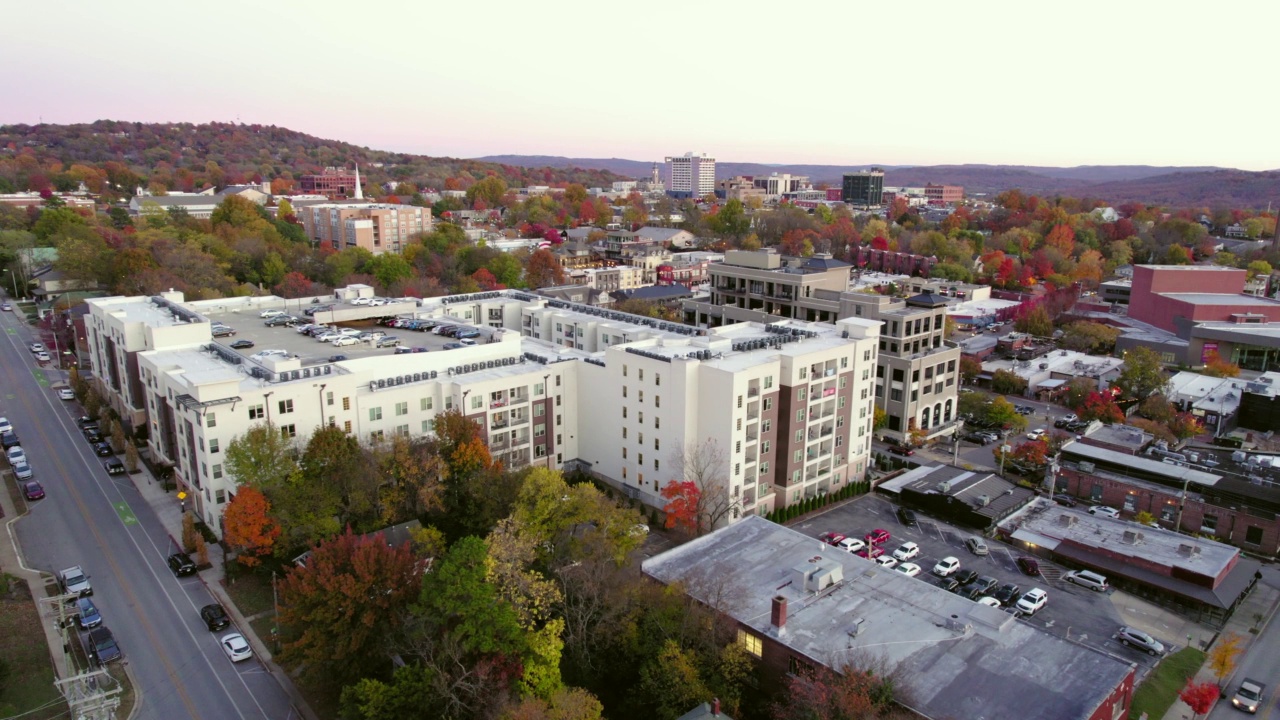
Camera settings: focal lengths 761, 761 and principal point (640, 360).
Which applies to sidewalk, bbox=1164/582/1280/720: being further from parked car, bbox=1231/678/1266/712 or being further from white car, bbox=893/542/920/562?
white car, bbox=893/542/920/562

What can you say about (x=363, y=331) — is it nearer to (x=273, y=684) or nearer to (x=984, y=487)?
(x=273, y=684)

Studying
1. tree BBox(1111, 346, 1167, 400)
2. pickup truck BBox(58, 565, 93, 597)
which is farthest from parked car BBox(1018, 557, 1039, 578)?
pickup truck BBox(58, 565, 93, 597)

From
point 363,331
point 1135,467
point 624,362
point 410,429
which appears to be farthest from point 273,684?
point 1135,467

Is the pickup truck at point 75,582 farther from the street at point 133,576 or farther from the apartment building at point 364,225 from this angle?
the apartment building at point 364,225

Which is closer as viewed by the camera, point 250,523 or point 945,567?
point 250,523

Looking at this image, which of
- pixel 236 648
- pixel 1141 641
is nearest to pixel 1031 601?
pixel 1141 641

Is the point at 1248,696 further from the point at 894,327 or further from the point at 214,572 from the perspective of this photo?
the point at 214,572

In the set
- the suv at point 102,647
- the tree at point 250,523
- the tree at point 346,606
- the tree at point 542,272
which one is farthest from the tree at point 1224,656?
the tree at point 542,272

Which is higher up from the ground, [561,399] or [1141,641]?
[561,399]
